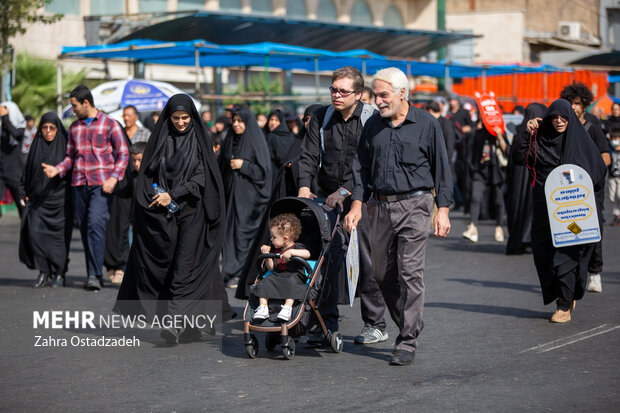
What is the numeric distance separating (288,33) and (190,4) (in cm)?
1027

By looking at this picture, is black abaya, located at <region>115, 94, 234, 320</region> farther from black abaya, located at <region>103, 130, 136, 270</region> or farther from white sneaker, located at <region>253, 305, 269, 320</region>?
black abaya, located at <region>103, 130, 136, 270</region>

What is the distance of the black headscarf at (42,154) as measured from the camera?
11336 mm

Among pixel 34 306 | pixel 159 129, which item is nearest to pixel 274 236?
pixel 159 129

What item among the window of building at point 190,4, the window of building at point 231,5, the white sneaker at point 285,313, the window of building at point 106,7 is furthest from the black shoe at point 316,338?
the window of building at point 231,5

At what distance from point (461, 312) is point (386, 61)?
1547 cm

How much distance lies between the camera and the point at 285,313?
705cm

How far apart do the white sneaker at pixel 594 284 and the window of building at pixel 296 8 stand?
30.5 metres

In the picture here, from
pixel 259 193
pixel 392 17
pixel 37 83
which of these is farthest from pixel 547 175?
pixel 392 17

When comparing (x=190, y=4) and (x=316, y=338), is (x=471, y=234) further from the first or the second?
(x=190, y=4)

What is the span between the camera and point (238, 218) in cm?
1161

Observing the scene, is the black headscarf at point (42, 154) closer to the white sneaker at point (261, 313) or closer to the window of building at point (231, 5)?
the white sneaker at point (261, 313)

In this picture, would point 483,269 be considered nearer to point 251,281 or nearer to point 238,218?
point 238,218

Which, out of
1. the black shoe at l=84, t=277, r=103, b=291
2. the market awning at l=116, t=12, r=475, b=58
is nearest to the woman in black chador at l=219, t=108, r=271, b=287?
the black shoe at l=84, t=277, r=103, b=291

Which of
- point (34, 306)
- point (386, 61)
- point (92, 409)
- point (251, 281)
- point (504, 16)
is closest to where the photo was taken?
point (92, 409)
